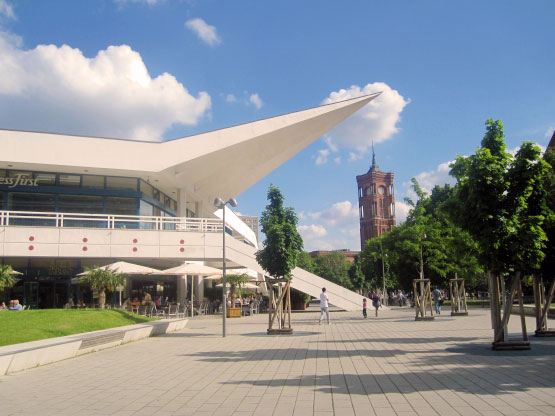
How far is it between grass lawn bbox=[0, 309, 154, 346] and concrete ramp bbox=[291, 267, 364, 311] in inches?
516

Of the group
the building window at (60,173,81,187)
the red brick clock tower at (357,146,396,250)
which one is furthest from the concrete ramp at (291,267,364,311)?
the red brick clock tower at (357,146,396,250)

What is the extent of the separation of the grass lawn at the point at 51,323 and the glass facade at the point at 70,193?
13.6 meters

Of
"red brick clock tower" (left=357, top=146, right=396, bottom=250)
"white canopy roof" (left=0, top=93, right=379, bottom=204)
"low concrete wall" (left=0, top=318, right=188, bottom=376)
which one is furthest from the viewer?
"red brick clock tower" (left=357, top=146, right=396, bottom=250)

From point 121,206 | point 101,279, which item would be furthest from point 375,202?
point 101,279

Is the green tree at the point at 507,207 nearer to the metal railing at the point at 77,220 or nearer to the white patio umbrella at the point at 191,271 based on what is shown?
the white patio umbrella at the point at 191,271

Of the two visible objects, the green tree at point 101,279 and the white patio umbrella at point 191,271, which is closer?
the green tree at point 101,279

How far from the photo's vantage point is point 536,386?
7.44 metres

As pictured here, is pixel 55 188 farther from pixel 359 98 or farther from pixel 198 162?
pixel 359 98

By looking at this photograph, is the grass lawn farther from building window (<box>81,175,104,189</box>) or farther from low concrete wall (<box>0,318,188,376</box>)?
building window (<box>81,175,104,189</box>)

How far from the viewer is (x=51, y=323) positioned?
14.5 m

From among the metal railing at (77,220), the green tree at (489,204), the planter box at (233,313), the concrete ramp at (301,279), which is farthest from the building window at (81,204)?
the green tree at (489,204)

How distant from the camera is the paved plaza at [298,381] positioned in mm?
6566

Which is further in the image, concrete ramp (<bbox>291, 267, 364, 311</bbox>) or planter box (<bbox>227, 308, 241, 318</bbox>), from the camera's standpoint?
planter box (<bbox>227, 308, 241, 318</bbox>)

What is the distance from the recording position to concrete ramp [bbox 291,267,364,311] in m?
30.0
